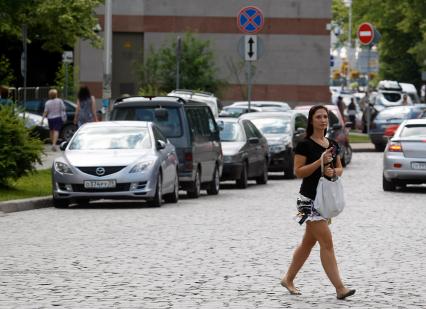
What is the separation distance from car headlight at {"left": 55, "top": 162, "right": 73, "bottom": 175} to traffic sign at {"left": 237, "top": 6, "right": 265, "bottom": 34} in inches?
552

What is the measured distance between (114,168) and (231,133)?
28.4 ft

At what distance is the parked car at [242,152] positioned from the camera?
3052cm

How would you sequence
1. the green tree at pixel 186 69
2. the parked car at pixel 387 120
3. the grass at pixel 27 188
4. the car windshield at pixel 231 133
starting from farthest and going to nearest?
the green tree at pixel 186 69 → the parked car at pixel 387 120 → the car windshield at pixel 231 133 → the grass at pixel 27 188

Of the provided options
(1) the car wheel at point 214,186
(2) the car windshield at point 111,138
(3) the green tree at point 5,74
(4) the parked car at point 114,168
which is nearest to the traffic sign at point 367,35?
(3) the green tree at point 5,74

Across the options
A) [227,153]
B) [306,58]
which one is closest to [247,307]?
[227,153]

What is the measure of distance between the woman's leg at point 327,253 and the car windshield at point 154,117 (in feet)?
48.7

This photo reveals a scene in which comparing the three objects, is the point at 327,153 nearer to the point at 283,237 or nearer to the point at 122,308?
the point at 122,308

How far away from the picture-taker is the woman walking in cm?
1200

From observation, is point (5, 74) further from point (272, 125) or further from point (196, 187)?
point (196, 187)

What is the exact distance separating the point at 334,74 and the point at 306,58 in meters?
103

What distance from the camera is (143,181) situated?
77.4 feet

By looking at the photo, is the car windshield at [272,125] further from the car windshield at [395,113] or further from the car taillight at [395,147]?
the car windshield at [395,113]

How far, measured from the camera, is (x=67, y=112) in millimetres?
50250

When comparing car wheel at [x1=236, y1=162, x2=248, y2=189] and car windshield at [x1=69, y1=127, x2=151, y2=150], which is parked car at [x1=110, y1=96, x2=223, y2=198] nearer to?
car windshield at [x1=69, y1=127, x2=151, y2=150]
